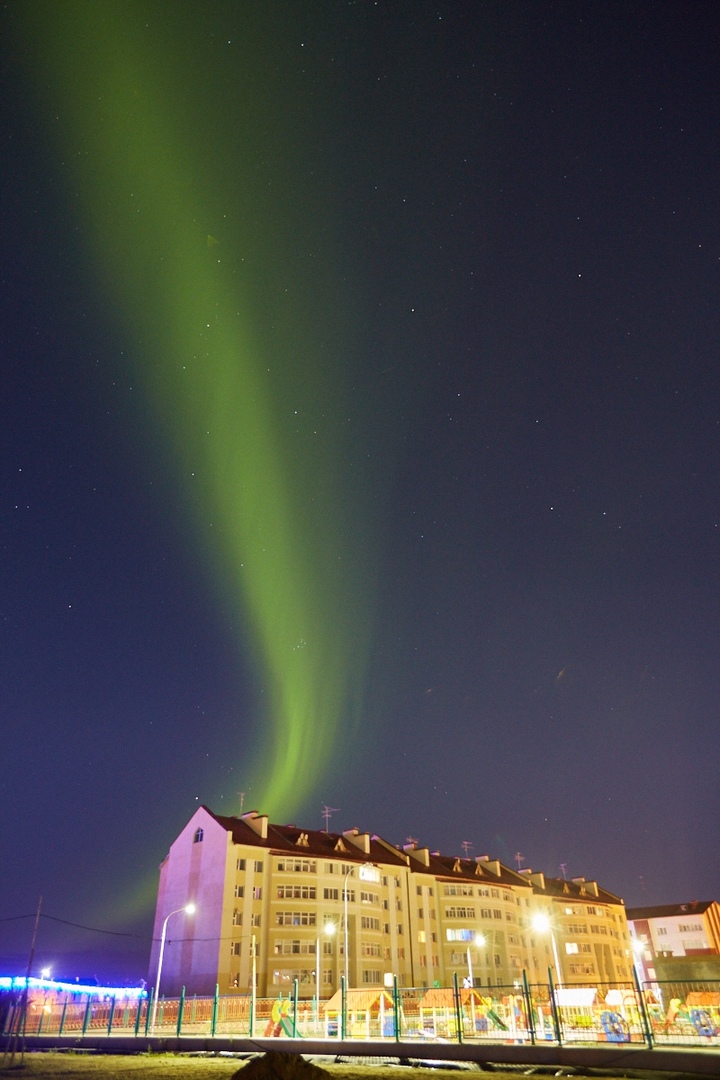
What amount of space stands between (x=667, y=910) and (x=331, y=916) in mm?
70854

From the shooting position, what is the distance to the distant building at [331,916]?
64625 mm

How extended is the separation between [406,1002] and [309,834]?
179 feet

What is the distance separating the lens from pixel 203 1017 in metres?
33.7

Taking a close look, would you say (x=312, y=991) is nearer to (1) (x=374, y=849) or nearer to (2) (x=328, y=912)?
(2) (x=328, y=912)

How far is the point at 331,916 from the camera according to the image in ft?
229

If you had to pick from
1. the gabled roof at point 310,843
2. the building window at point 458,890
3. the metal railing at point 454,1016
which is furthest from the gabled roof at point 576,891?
the metal railing at point 454,1016

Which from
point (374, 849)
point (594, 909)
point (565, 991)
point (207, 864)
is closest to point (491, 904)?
point (374, 849)

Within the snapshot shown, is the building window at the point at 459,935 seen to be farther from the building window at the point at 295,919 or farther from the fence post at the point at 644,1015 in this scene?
the fence post at the point at 644,1015

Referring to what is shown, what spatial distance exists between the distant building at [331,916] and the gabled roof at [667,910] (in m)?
26.1

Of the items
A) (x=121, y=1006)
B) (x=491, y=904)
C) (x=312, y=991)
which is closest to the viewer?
(x=121, y=1006)

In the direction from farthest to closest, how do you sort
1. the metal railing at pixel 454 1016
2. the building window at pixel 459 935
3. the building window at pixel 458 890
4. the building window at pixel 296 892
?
the building window at pixel 458 890 → the building window at pixel 459 935 → the building window at pixel 296 892 → the metal railing at pixel 454 1016

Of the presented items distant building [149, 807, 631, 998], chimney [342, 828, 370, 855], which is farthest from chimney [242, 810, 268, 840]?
chimney [342, 828, 370, 855]

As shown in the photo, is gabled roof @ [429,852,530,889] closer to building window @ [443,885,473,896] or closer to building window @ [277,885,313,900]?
building window @ [443,885,473,896]

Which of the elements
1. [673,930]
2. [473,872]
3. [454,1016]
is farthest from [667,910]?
[454,1016]
